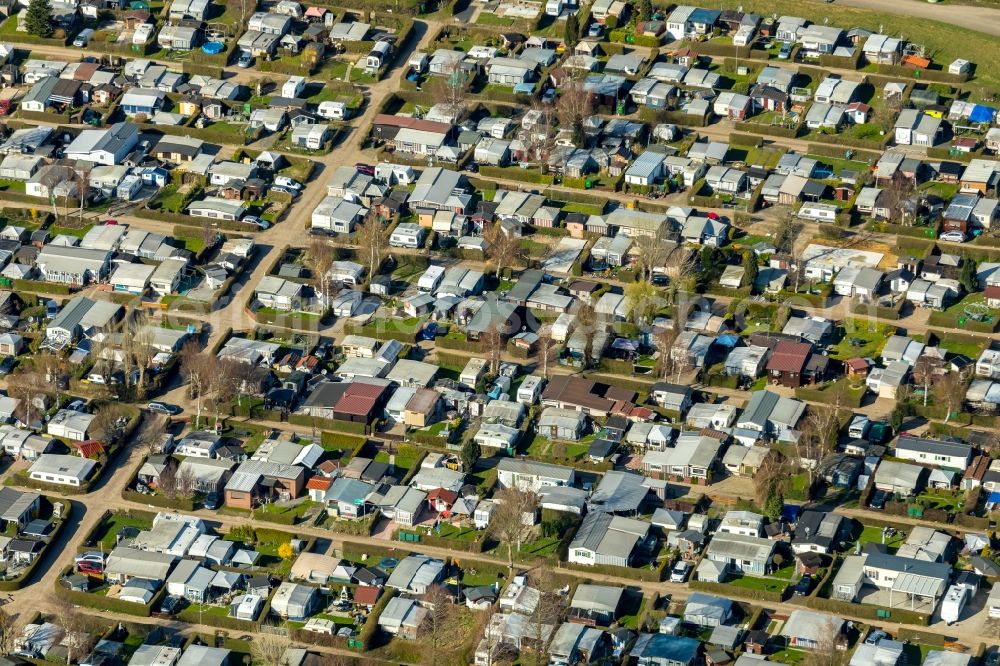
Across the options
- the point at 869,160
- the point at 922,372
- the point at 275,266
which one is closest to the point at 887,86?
the point at 869,160

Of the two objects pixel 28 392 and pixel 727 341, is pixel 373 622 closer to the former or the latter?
pixel 28 392

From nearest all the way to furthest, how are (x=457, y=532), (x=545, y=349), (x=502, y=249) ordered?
(x=457, y=532), (x=545, y=349), (x=502, y=249)

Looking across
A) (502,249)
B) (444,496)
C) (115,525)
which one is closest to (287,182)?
(502,249)

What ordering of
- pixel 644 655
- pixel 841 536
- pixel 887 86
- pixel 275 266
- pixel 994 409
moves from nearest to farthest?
pixel 644 655, pixel 841 536, pixel 994 409, pixel 275 266, pixel 887 86

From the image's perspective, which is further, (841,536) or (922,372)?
(922,372)

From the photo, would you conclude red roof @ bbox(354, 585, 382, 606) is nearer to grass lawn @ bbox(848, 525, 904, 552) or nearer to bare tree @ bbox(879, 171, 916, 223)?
grass lawn @ bbox(848, 525, 904, 552)

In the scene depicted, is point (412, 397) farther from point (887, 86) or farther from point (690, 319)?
point (887, 86)

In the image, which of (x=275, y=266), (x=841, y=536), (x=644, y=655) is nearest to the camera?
(x=644, y=655)
